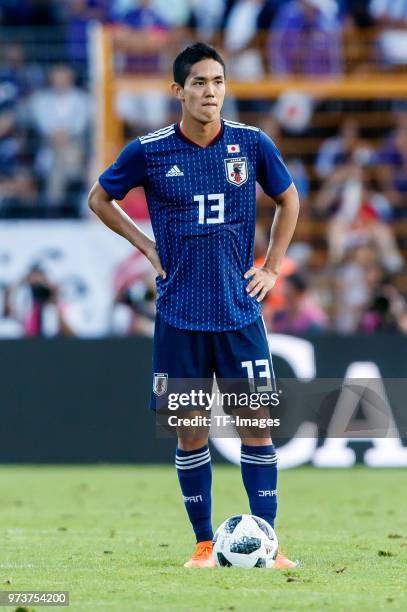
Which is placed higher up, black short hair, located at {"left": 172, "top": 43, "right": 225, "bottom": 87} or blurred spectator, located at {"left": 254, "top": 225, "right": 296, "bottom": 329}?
black short hair, located at {"left": 172, "top": 43, "right": 225, "bottom": 87}

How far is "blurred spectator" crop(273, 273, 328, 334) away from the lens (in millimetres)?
14562

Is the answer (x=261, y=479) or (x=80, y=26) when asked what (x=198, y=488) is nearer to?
(x=261, y=479)

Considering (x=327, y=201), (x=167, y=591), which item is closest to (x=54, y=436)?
(x=327, y=201)

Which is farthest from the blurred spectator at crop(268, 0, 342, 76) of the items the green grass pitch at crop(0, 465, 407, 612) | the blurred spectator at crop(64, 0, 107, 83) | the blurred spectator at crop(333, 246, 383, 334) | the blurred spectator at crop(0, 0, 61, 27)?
the green grass pitch at crop(0, 465, 407, 612)

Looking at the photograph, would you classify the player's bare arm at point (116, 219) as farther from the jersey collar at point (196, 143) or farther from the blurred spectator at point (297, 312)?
the blurred spectator at point (297, 312)

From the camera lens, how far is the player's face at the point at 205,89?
23.2ft

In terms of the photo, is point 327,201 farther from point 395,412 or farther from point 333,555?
point 333,555

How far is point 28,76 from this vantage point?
57.4ft

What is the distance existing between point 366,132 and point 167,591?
483 inches

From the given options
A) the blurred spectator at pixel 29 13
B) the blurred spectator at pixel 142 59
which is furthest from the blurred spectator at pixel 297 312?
the blurred spectator at pixel 29 13

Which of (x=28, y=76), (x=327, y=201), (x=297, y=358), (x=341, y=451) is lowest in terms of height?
(x=341, y=451)

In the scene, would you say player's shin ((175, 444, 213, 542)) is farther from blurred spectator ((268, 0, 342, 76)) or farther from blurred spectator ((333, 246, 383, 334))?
blurred spectator ((268, 0, 342, 76))

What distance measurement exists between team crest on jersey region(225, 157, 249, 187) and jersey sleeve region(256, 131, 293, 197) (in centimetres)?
11

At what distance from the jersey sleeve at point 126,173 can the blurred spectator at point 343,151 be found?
10.1 metres
